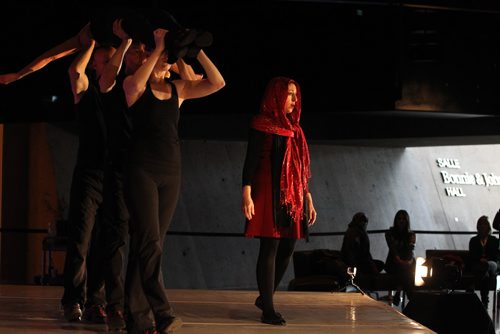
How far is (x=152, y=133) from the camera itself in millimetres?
4297

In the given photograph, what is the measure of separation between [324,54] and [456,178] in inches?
292

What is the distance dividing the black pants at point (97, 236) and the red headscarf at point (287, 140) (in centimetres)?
96

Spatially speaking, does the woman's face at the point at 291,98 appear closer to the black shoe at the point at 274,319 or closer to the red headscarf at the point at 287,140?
the red headscarf at the point at 287,140

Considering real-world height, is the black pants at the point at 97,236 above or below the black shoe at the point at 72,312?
above

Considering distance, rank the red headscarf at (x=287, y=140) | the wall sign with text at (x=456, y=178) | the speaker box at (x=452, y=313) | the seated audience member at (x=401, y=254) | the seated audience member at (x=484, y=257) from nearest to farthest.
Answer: the red headscarf at (x=287, y=140) < the speaker box at (x=452, y=313) < the seated audience member at (x=401, y=254) < the seated audience member at (x=484, y=257) < the wall sign with text at (x=456, y=178)

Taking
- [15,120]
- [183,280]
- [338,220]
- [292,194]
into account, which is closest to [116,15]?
[292,194]

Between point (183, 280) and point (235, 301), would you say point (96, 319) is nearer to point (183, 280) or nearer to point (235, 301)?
point (235, 301)

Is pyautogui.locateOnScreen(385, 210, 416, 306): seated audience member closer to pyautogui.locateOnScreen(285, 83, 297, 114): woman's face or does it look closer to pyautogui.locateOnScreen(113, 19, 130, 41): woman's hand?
pyautogui.locateOnScreen(285, 83, 297, 114): woman's face

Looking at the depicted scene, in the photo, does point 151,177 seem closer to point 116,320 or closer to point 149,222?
point 149,222

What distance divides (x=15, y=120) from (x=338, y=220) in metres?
6.55

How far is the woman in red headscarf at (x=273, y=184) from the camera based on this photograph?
524 centimetres

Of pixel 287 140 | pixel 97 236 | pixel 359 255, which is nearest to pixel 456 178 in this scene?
pixel 359 255

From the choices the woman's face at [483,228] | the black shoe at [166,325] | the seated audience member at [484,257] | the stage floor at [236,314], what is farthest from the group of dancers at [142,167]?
the woman's face at [483,228]

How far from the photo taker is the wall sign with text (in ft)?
58.9
